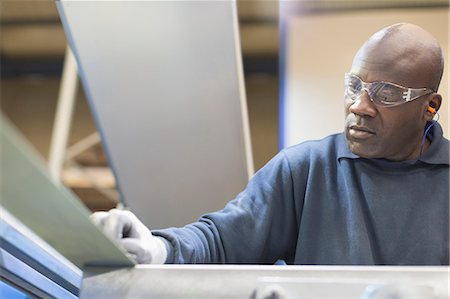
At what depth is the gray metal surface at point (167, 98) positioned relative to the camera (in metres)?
1.61

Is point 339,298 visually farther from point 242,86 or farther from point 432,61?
point 242,86

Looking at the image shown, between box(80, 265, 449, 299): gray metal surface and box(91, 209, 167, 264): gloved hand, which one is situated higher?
box(91, 209, 167, 264): gloved hand

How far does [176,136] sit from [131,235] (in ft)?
3.02

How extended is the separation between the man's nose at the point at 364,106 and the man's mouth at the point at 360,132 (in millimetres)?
29

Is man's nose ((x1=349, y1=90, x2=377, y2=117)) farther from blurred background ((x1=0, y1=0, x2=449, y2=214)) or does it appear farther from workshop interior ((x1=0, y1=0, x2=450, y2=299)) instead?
blurred background ((x1=0, y1=0, x2=449, y2=214))

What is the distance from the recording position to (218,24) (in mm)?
1609

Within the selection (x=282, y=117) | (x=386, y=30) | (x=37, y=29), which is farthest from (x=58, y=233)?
(x=37, y=29)

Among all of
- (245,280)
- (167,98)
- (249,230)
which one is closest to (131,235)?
(245,280)

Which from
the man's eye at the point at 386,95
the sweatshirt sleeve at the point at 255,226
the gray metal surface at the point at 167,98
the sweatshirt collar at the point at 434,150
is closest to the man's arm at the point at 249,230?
the sweatshirt sleeve at the point at 255,226

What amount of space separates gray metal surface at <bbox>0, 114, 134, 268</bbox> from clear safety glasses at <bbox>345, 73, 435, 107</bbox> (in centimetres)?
60

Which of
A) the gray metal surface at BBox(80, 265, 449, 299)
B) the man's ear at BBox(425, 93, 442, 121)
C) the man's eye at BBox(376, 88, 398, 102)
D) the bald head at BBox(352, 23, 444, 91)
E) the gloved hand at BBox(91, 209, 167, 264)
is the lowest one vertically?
the gray metal surface at BBox(80, 265, 449, 299)

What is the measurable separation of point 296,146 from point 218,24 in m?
0.45

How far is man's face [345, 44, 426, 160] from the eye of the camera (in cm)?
121

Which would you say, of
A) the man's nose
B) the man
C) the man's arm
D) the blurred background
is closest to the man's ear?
the man
